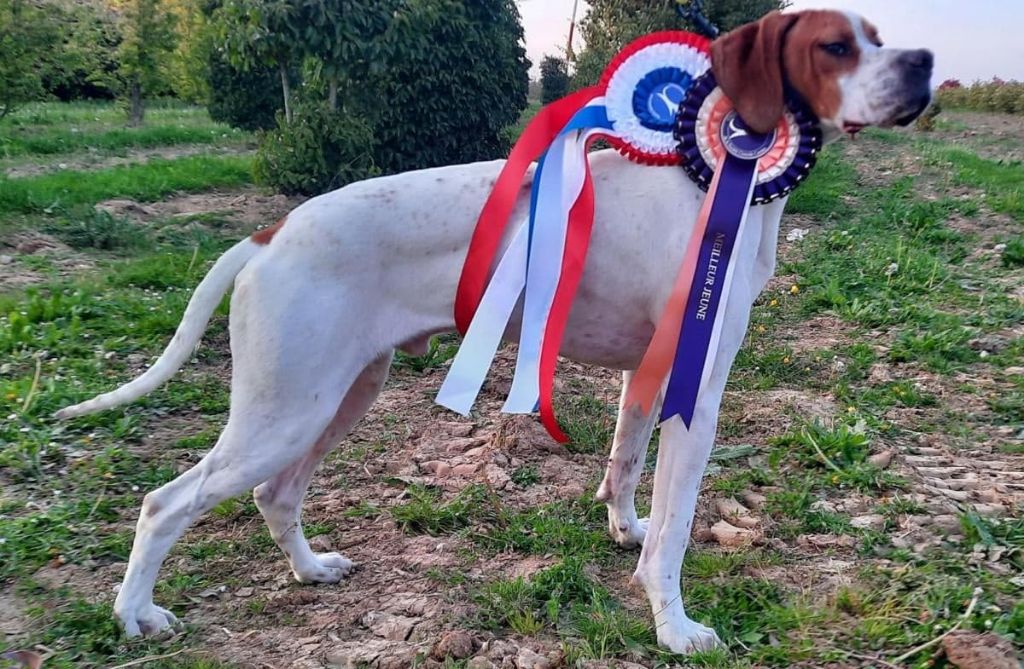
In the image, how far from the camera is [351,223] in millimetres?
2646

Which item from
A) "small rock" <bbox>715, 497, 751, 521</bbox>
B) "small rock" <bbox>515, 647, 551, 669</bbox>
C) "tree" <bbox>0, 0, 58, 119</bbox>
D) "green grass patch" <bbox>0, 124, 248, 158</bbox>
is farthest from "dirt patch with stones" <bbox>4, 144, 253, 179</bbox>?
"small rock" <bbox>515, 647, 551, 669</bbox>

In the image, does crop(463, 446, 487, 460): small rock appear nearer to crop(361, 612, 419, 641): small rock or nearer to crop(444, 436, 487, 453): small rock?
crop(444, 436, 487, 453): small rock

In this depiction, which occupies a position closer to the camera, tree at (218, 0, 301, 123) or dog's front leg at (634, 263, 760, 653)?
dog's front leg at (634, 263, 760, 653)

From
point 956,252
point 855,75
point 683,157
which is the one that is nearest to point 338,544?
point 683,157

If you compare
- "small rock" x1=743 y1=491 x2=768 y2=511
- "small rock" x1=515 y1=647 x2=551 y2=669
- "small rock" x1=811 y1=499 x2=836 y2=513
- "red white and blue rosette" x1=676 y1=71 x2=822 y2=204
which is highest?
"red white and blue rosette" x1=676 y1=71 x2=822 y2=204

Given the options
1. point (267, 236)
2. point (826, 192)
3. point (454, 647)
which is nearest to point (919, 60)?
point (267, 236)

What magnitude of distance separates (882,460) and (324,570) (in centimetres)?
235

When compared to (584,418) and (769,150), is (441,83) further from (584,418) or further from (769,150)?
(769,150)

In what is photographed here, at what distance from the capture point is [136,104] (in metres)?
18.0

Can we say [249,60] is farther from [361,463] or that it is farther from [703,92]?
[703,92]

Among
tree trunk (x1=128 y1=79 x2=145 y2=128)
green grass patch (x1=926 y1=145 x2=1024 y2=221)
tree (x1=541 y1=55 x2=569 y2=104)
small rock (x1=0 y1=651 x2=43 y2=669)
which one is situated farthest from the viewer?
tree (x1=541 y1=55 x2=569 y2=104)

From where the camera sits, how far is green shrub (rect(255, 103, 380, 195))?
7.98 meters

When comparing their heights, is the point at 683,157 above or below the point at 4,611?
above

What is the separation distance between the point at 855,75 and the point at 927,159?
1025cm
